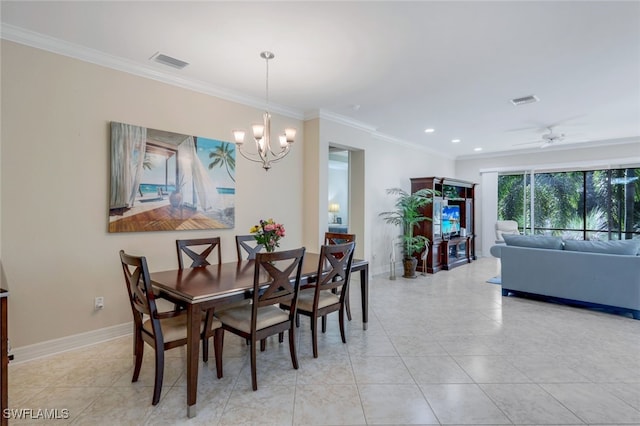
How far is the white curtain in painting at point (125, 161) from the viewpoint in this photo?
10.3ft

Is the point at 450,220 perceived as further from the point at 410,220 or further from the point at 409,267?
the point at 409,267

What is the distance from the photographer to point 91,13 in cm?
243

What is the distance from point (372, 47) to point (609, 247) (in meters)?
3.86

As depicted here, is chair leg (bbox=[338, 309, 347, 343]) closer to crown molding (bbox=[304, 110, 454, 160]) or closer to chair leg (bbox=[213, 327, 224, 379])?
chair leg (bbox=[213, 327, 224, 379])

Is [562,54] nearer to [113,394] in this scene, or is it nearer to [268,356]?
[268,356]

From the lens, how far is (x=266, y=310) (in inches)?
102

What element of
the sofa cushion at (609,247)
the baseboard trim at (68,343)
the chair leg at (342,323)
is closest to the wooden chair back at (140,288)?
the baseboard trim at (68,343)

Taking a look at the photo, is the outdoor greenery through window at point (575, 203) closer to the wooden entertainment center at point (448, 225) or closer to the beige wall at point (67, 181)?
the wooden entertainment center at point (448, 225)

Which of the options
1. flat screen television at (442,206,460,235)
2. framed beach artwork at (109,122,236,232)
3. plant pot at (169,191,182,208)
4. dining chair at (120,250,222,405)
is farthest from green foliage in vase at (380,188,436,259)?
dining chair at (120,250,222,405)

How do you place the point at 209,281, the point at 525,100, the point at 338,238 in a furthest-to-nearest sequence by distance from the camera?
the point at 525,100 → the point at 338,238 → the point at 209,281

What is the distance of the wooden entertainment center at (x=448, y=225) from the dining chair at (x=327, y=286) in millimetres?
3820

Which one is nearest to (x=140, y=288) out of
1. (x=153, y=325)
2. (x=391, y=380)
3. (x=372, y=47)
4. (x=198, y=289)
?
(x=153, y=325)

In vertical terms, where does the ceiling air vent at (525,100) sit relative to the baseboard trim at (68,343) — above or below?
above

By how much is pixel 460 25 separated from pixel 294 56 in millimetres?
1480
